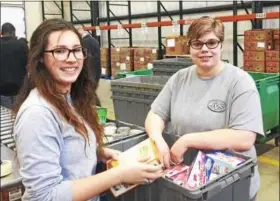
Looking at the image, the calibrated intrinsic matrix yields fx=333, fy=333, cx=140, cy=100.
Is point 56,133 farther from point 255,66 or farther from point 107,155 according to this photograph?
point 255,66

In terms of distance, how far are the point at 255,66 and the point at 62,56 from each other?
5.74m

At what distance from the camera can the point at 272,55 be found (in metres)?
5.99

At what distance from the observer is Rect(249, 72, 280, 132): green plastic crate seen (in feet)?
12.5

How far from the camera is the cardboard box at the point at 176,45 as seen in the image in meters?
7.36

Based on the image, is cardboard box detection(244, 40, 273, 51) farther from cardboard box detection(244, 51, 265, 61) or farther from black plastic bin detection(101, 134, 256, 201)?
black plastic bin detection(101, 134, 256, 201)

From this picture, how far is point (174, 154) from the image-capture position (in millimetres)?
1478

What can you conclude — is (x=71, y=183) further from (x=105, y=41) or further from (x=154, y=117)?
(x=105, y=41)

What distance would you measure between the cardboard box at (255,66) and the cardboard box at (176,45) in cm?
140

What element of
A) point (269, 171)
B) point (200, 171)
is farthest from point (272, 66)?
point (200, 171)

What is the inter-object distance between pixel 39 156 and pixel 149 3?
8.87 metres

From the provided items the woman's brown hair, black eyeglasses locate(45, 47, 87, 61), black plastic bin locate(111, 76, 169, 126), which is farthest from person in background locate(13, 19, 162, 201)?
black plastic bin locate(111, 76, 169, 126)

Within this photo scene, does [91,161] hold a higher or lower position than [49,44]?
lower

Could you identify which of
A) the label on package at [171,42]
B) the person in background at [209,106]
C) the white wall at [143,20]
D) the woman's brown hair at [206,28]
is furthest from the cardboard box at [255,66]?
the woman's brown hair at [206,28]

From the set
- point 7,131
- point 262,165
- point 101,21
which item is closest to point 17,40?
point 7,131
